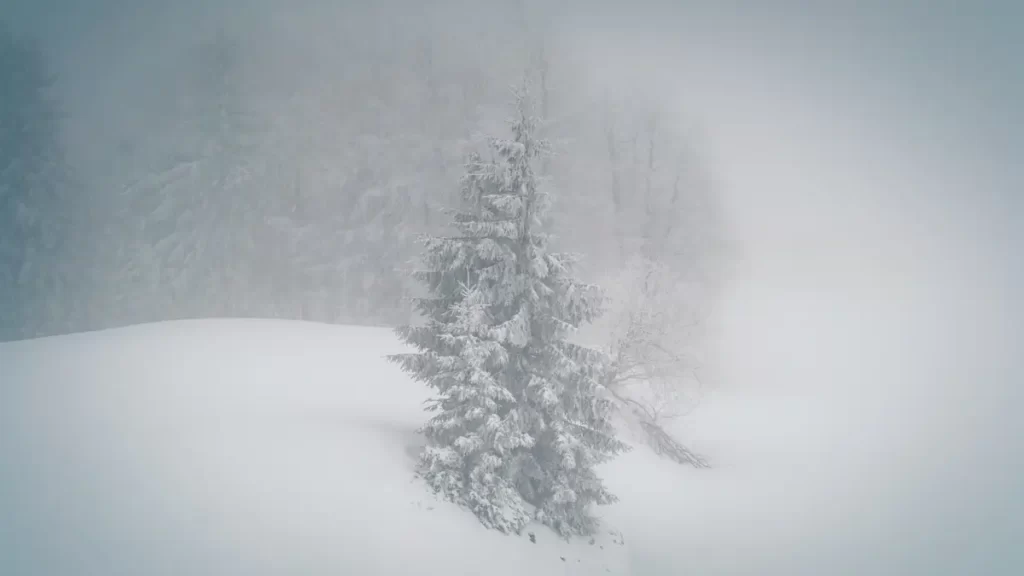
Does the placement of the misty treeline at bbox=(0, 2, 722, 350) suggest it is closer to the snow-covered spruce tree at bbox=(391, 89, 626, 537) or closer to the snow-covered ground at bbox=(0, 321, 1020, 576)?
the snow-covered ground at bbox=(0, 321, 1020, 576)

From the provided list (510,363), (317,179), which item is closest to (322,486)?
(510,363)

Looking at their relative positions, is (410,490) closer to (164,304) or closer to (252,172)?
(252,172)

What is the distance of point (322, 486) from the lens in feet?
26.9

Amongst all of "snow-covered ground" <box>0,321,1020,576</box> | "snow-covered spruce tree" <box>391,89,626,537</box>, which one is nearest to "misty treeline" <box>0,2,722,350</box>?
"snow-covered ground" <box>0,321,1020,576</box>

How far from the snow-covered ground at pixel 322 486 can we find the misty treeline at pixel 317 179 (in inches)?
315

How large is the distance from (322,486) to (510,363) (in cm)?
378

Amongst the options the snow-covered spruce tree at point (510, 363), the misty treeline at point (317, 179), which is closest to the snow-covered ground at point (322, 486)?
the snow-covered spruce tree at point (510, 363)

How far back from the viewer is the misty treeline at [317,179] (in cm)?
2456

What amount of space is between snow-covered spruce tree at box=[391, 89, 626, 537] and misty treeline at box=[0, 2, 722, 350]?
1429cm

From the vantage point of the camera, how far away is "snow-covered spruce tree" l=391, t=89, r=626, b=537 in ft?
28.7

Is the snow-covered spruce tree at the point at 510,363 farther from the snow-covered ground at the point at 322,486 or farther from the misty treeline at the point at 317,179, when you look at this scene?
the misty treeline at the point at 317,179

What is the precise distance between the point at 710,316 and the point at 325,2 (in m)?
33.4

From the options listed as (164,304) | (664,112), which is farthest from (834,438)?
(164,304)

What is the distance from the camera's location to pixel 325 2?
3634 centimetres
